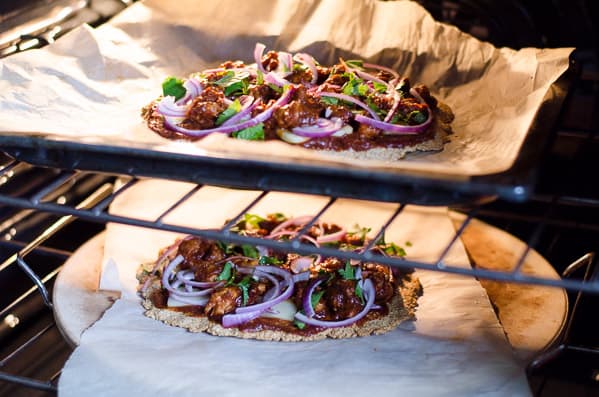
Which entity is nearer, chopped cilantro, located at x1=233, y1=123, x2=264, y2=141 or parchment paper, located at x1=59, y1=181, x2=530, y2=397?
parchment paper, located at x1=59, y1=181, x2=530, y2=397

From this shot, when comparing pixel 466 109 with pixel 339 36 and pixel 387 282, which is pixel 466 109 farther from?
pixel 387 282

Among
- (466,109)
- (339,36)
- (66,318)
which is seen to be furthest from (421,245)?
(66,318)

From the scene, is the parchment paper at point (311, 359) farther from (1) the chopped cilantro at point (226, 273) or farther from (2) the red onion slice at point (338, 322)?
(1) the chopped cilantro at point (226, 273)

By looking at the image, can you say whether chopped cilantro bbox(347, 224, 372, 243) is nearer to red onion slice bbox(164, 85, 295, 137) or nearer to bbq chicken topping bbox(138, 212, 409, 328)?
bbq chicken topping bbox(138, 212, 409, 328)

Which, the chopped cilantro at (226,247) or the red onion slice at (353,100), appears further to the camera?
the red onion slice at (353,100)

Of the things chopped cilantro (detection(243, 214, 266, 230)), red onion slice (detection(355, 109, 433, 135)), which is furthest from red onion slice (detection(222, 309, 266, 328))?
red onion slice (detection(355, 109, 433, 135))

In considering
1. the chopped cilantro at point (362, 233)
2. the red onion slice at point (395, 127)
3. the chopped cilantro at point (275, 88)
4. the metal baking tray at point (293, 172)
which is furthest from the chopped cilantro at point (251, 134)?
the metal baking tray at point (293, 172)

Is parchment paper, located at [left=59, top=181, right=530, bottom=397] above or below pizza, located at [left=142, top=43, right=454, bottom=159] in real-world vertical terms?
below

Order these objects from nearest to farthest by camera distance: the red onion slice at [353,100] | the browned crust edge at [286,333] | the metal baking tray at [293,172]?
the metal baking tray at [293,172] < the browned crust edge at [286,333] < the red onion slice at [353,100]
